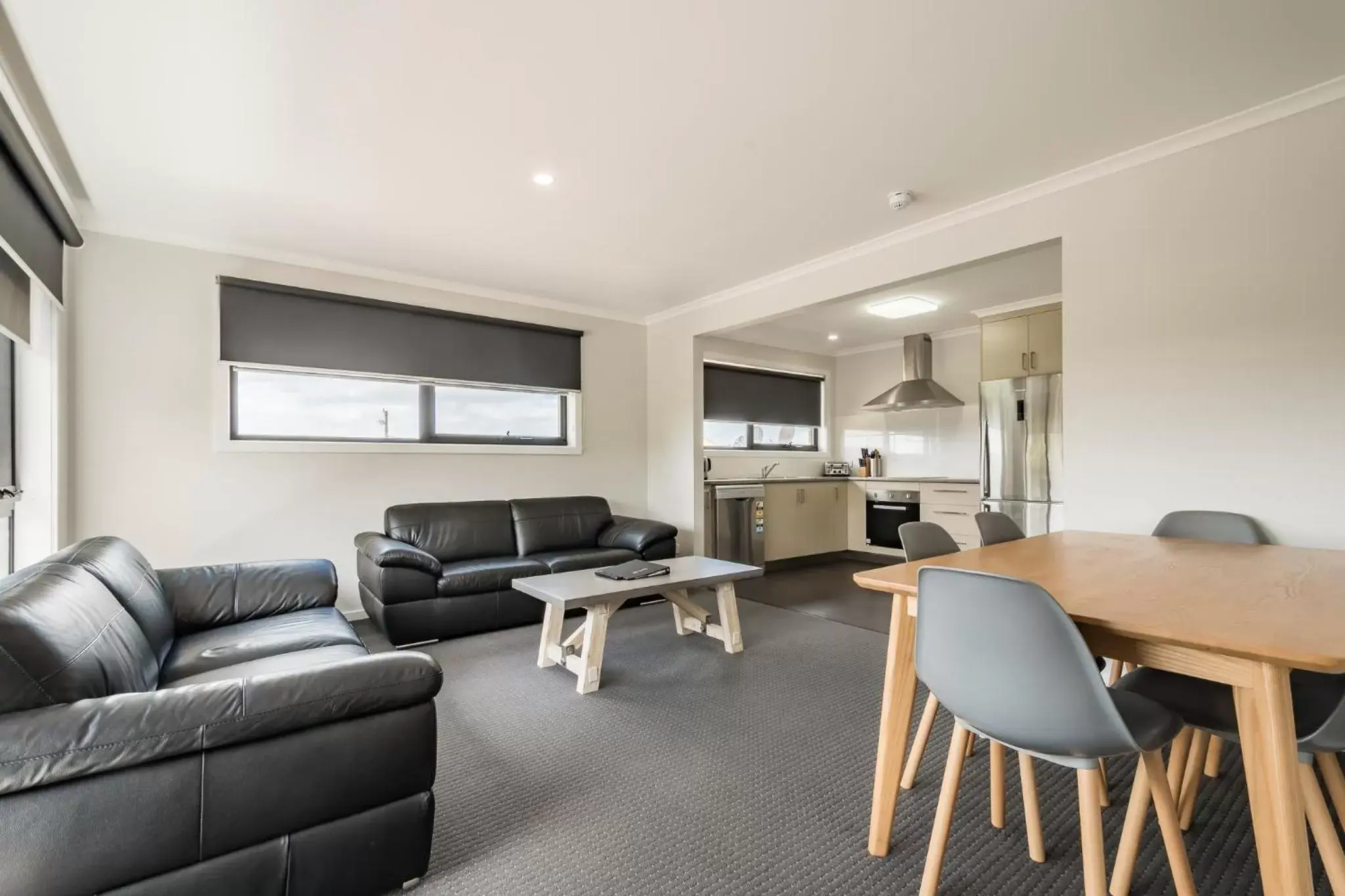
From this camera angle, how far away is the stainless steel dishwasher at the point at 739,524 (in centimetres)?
574

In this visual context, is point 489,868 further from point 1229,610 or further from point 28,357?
point 28,357

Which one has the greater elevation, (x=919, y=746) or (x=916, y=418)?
(x=916, y=418)

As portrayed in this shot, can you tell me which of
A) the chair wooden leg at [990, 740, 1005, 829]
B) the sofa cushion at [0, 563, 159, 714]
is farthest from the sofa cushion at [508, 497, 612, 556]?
the chair wooden leg at [990, 740, 1005, 829]

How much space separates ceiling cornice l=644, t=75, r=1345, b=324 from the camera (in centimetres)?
230

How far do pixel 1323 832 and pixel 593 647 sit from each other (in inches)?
96.4

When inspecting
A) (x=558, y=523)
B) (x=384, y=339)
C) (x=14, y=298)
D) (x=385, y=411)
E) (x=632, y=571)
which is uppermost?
(x=384, y=339)

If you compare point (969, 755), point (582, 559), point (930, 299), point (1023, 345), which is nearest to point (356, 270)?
point (582, 559)

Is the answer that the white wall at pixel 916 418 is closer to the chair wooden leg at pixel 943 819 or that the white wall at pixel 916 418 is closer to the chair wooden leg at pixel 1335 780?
the chair wooden leg at pixel 1335 780

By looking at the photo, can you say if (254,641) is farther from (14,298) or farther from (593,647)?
(14,298)

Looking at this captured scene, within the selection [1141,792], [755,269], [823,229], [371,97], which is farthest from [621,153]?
[1141,792]

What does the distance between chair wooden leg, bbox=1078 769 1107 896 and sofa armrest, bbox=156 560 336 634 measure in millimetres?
3104

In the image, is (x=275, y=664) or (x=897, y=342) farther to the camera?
(x=897, y=342)

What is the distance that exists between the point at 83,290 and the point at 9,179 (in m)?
1.33

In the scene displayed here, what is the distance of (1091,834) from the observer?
1294mm
